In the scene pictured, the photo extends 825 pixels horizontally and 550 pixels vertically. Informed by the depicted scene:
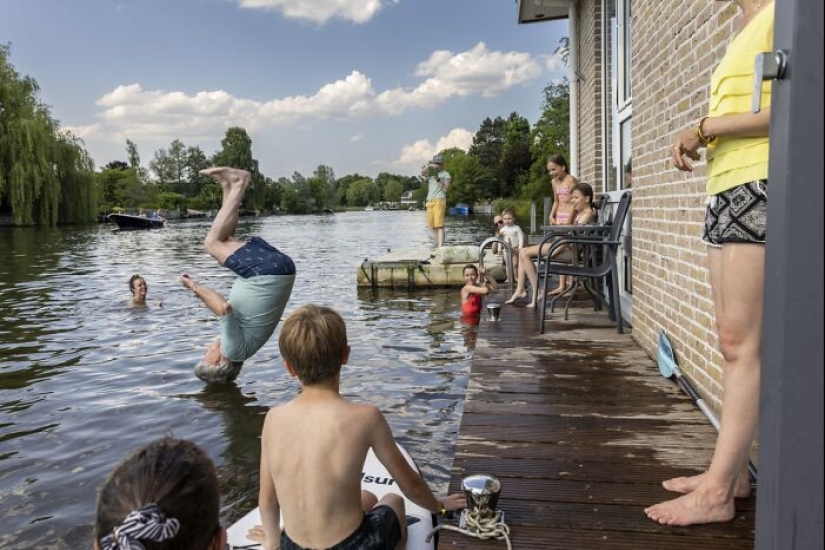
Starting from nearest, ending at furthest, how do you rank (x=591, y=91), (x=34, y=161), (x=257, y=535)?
(x=257, y=535)
(x=591, y=91)
(x=34, y=161)

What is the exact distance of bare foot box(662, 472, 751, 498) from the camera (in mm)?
2541

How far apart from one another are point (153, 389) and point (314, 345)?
16.9 feet

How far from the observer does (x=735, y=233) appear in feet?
7.19

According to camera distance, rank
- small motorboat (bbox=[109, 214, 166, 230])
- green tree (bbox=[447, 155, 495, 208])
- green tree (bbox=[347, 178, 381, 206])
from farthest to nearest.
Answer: green tree (bbox=[347, 178, 381, 206])
green tree (bbox=[447, 155, 495, 208])
small motorboat (bbox=[109, 214, 166, 230])

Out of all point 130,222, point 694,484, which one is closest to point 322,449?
point 694,484

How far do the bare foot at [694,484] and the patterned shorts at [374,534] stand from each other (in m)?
1.09

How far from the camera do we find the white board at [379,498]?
2572 mm

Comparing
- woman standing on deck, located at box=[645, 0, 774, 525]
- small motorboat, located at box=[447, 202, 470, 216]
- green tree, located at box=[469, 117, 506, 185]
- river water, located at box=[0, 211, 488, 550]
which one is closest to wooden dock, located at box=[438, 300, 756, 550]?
woman standing on deck, located at box=[645, 0, 774, 525]

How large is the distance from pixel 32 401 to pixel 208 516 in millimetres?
5972

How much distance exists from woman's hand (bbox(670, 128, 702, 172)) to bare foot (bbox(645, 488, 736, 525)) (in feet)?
3.76

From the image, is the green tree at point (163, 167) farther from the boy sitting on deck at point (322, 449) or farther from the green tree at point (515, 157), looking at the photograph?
the boy sitting on deck at point (322, 449)

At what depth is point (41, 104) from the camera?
39.7m

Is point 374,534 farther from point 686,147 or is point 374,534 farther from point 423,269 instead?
point 423,269

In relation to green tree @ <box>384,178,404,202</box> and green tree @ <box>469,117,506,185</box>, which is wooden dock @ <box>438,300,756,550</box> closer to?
green tree @ <box>469,117,506,185</box>
